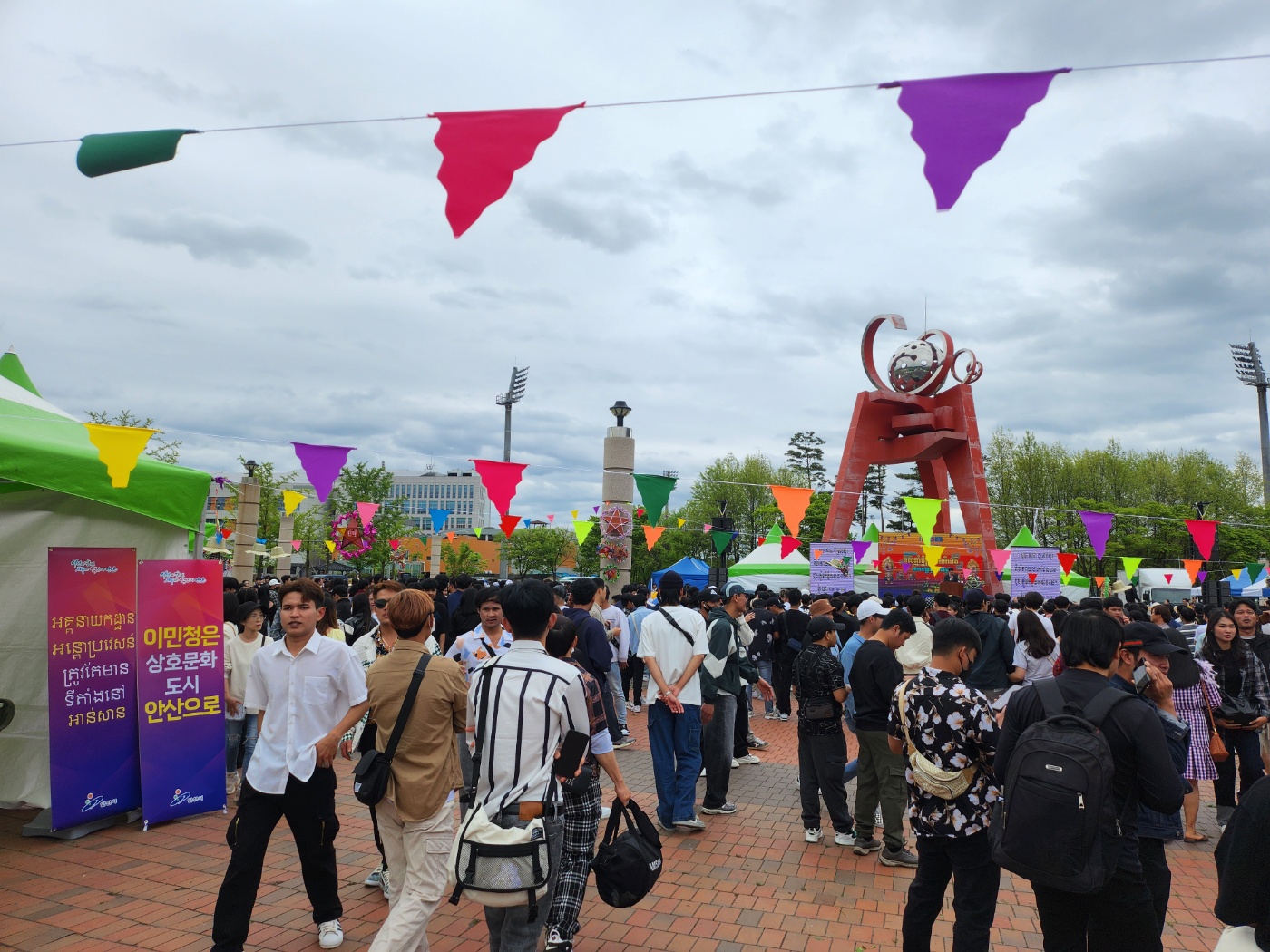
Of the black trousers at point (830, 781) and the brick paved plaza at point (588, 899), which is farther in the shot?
the black trousers at point (830, 781)

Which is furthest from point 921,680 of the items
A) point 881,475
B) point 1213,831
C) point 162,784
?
point 881,475

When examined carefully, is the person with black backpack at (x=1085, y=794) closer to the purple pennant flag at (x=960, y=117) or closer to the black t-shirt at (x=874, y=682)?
the black t-shirt at (x=874, y=682)

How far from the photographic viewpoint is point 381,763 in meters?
3.45

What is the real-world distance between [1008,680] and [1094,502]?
34250 millimetres

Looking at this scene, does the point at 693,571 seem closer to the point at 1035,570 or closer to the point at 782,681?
the point at 1035,570

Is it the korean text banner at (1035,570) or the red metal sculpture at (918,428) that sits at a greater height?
the red metal sculpture at (918,428)

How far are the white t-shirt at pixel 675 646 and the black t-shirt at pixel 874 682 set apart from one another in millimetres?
1113

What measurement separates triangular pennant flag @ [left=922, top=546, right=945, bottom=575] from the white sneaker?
60.9 ft

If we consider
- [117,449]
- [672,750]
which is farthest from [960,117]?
[117,449]

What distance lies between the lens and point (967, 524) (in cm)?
2342

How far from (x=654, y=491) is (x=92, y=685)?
9.28 meters

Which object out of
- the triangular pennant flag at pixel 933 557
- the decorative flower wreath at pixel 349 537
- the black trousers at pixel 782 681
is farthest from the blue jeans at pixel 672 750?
the decorative flower wreath at pixel 349 537

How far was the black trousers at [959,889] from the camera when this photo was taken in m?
3.34

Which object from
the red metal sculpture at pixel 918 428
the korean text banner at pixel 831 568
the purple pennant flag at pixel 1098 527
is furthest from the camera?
the red metal sculpture at pixel 918 428
